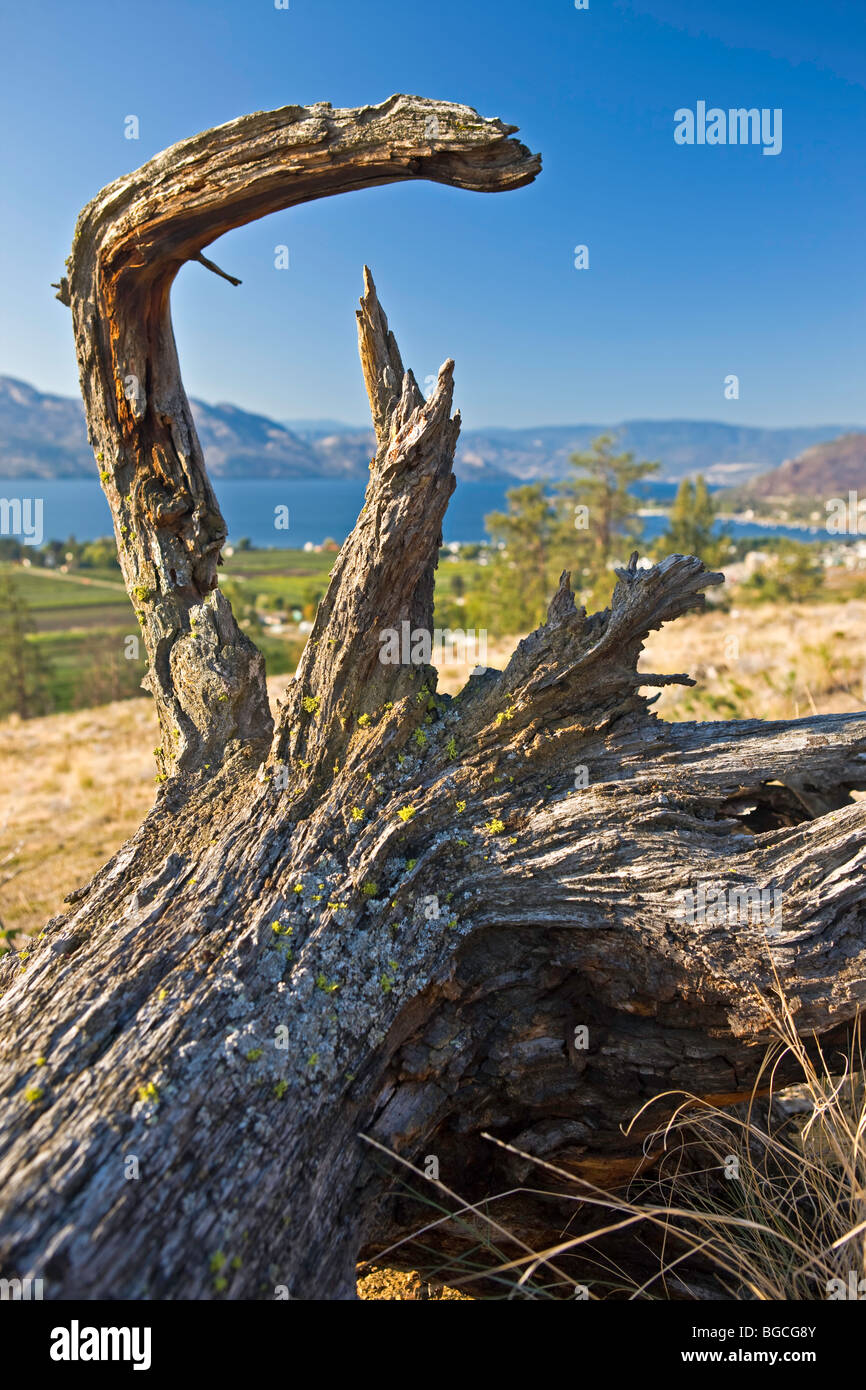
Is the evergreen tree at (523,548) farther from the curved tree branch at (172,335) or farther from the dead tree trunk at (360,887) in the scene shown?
the dead tree trunk at (360,887)

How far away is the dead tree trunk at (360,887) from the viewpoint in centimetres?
271

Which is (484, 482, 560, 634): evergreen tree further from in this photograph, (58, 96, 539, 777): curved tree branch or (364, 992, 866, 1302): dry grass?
(364, 992, 866, 1302): dry grass

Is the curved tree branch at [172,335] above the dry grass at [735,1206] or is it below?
above

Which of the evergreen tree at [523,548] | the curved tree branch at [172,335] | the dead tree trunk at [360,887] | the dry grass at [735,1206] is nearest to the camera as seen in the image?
the dead tree trunk at [360,887]

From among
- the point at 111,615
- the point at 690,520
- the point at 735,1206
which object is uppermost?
the point at 690,520

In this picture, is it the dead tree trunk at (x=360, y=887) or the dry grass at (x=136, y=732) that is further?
the dry grass at (x=136, y=732)

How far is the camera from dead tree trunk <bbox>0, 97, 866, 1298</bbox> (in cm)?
271

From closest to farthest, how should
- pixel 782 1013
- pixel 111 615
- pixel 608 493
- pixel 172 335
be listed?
1. pixel 782 1013
2. pixel 172 335
3. pixel 608 493
4. pixel 111 615

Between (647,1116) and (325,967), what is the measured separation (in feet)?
5.96

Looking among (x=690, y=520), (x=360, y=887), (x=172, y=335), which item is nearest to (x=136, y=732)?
(x=172, y=335)

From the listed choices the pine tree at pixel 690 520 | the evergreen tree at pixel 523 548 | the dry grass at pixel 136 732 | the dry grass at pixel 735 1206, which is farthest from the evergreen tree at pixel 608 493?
the dry grass at pixel 735 1206

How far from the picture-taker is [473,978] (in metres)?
3.62

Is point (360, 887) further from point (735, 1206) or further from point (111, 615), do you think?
point (111, 615)

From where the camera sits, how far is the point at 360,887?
3.57 meters
